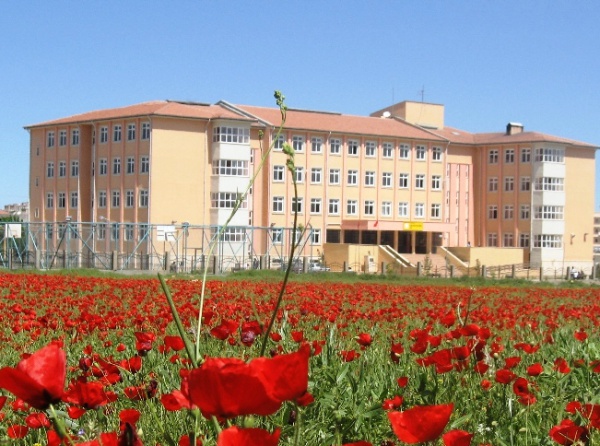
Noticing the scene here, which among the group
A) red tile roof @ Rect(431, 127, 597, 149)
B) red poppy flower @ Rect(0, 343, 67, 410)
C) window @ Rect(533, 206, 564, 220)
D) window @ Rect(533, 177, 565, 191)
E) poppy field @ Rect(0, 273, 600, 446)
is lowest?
poppy field @ Rect(0, 273, 600, 446)

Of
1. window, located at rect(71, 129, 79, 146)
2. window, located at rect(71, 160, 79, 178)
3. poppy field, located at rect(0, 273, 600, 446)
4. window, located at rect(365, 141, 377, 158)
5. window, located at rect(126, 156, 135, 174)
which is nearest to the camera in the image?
poppy field, located at rect(0, 273, 600, 446)

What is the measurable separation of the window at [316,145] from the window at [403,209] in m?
8.40

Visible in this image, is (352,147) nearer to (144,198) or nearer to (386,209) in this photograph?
(386,209)

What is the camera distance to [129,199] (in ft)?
202

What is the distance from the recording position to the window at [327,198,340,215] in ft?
225

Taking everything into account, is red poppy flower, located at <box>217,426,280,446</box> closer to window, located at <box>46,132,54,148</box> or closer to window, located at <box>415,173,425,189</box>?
window, located at <box>46,132,54,148</box>

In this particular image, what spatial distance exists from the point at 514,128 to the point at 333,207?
19840 mm

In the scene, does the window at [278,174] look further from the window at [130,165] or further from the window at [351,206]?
the window at [130,165]

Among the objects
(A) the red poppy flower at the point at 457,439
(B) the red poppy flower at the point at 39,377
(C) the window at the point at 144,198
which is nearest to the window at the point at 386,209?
(C) the window at the point at 144,198

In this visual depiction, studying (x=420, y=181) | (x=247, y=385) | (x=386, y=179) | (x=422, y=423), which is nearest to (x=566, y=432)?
(x=422, y=423)

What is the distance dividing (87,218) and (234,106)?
44.2 feet

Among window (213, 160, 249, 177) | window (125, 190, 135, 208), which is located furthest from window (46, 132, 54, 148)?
window (213, 160, 249, 177)

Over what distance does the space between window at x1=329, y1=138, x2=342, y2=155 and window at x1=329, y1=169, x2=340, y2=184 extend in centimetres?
141

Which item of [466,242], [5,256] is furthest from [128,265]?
[466,242]
